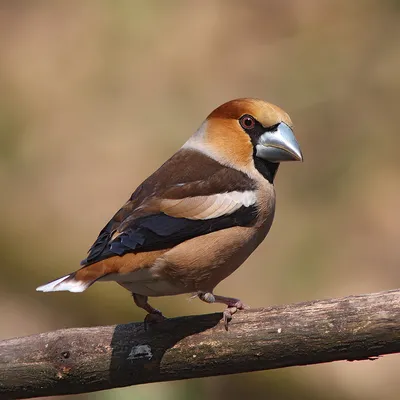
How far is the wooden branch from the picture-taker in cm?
337

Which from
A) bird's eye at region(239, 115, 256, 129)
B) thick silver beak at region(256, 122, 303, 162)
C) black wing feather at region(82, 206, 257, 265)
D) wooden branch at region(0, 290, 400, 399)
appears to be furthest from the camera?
bird's eye at region(239, 115, 256, 129)

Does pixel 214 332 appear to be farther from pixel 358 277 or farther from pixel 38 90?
pixel 38 90

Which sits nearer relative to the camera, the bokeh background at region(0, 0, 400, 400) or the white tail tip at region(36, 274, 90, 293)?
the white tail tip at region(36, 274, 90, 293)

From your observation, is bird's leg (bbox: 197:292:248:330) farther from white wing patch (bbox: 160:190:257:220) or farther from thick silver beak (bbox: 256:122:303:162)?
thick silver beak (bbox: 256:122:303:162)

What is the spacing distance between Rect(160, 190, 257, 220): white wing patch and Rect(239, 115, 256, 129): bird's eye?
368 mm

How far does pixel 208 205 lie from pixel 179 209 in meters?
0.14

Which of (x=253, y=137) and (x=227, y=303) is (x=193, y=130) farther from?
(x=227, y=303)

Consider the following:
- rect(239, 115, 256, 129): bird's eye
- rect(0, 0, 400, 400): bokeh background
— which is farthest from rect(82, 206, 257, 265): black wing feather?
rect(0, 0, 400, 400): bokeh background

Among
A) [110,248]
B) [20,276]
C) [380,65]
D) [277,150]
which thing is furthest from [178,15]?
[110,248]

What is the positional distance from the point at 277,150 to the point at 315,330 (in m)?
0.97

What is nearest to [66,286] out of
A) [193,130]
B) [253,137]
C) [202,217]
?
[202,217]

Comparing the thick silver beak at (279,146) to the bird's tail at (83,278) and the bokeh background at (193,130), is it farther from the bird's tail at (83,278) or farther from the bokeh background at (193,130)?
the bokeh background at (193,130)

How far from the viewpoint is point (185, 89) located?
8773 millimetres

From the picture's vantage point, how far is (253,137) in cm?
413
